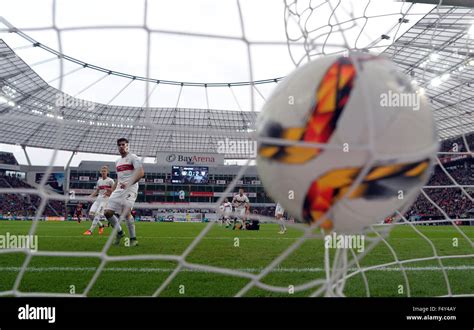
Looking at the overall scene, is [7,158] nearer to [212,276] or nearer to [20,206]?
[20,206]

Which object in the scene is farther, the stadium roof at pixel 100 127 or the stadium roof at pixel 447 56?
the stadium roof at pixel 100 127

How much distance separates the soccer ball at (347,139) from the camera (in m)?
1.46

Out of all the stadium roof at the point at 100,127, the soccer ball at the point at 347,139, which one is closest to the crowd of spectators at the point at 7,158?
the stadium roof at the point at 100,127

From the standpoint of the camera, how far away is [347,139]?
4.77 ft

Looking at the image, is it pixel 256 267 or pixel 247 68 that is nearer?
pixel 247 68

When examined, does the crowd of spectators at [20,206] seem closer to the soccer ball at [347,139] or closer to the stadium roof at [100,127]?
the stadium roof at [100,127]

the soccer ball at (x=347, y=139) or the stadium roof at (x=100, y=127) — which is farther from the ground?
the stadium roof at (x=100, y=127)

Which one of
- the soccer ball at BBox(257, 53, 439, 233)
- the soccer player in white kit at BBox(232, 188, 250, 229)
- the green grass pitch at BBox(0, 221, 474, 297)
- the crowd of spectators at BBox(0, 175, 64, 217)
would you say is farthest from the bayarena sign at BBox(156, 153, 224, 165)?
the soccer ball at BBox(257, 53, 439, 233)

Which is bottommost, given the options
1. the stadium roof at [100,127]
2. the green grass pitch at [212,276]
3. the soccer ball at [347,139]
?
the green grass pitch at [212,276]

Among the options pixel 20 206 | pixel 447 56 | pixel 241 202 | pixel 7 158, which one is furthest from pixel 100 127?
pixel 447 56

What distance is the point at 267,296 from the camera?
2.51m
